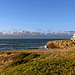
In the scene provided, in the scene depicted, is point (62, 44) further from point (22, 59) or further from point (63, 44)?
point (22, 59)

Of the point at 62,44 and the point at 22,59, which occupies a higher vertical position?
the point at 22,59

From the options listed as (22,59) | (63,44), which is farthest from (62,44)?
(22,59)

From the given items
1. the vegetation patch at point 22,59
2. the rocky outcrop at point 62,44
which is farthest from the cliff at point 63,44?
the vegetation patch at point 22,59

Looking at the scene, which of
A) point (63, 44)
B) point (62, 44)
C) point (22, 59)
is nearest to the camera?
point (22, 59)

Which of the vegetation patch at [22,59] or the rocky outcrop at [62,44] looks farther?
the rocky outcrop at [62,44]

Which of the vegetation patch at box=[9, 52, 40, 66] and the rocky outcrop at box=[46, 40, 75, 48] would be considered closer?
the vegetation patch at box=[9, 52, 40, 66]

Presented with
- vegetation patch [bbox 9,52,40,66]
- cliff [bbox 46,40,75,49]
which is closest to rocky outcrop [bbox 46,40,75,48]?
cliff [bbox 46,40,75,49]

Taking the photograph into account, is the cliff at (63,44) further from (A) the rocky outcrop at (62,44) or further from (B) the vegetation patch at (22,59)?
(B) the vegetation patch at (22,59)

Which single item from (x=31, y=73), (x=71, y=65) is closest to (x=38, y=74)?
(x=31, y=73)

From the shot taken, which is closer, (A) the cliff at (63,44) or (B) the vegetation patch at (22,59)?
(B) the vegetation patch at (22,59)

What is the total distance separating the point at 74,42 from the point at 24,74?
135 ft

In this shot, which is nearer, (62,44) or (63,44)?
(63,44)

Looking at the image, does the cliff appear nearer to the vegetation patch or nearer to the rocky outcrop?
the rocky outcrop

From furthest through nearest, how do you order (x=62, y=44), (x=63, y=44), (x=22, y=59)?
(x=62, y=44)
(x=63, y=44)
(x=22, y=59)
